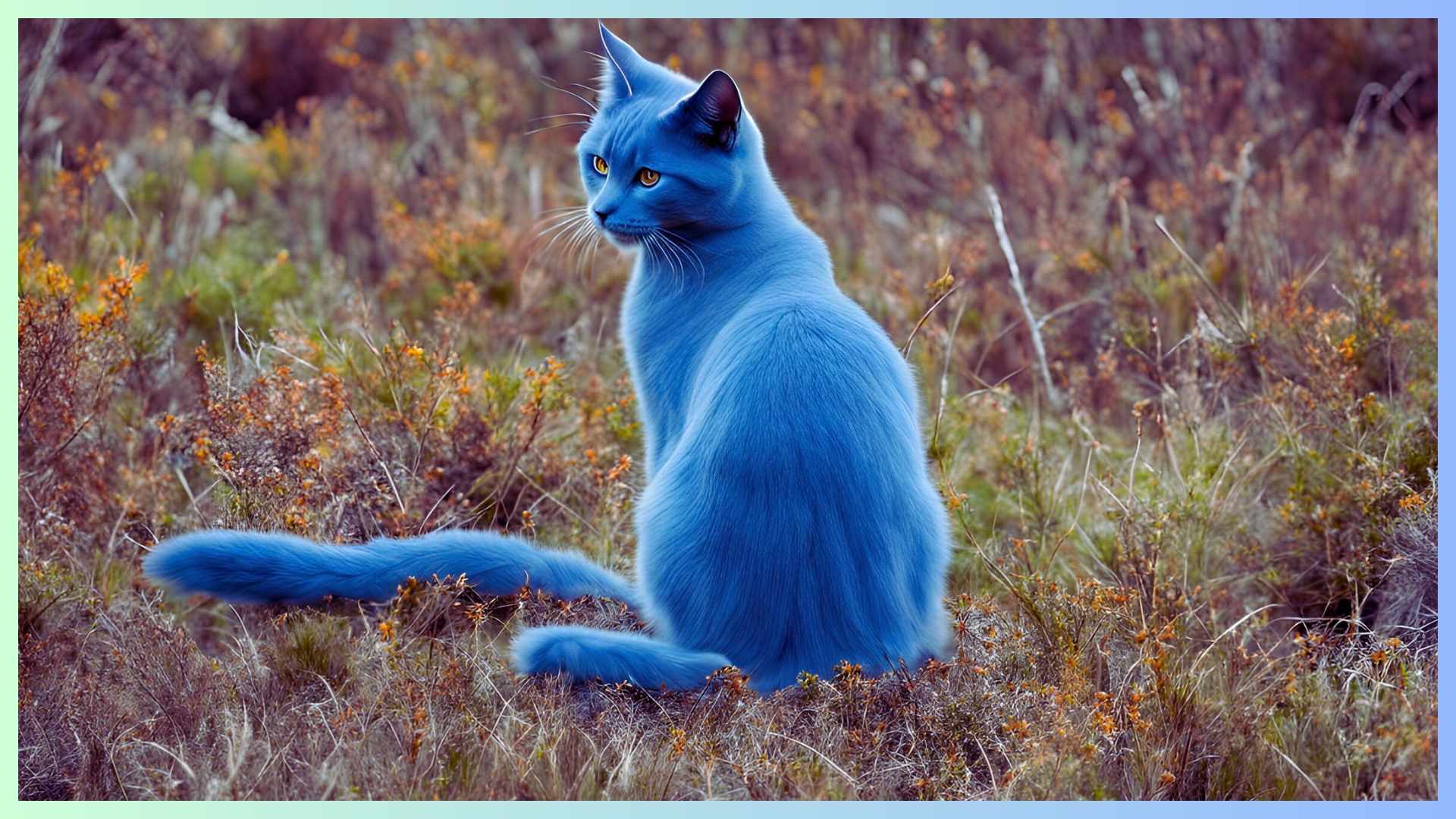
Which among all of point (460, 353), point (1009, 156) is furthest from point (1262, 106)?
point (460, 353)

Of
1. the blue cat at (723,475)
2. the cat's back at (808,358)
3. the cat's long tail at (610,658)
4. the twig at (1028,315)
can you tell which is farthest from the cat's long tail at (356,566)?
the twig at (1028,315)

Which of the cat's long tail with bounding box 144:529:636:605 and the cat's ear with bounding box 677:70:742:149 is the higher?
the cat's ear with bounding box 677:70:742:149

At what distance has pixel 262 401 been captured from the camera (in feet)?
8.01

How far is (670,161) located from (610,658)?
0.79 m

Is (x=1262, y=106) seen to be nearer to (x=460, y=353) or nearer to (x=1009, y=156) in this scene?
(x=1009, y=156)

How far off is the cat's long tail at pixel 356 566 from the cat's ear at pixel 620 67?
0.82m

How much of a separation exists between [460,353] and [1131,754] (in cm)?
191

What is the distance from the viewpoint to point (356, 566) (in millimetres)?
2096

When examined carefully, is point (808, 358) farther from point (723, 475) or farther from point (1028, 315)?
point (1028, 315)

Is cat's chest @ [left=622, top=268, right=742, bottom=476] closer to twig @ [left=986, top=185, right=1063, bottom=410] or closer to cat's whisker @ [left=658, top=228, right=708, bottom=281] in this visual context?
cat's whisker @ [left=658, top=228, right=708, bottom=281]

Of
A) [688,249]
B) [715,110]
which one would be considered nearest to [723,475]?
[688,249]

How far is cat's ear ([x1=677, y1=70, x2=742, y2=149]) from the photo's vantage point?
6.21 ft

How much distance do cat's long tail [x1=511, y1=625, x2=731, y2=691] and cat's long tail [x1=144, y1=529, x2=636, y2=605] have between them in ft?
0.73

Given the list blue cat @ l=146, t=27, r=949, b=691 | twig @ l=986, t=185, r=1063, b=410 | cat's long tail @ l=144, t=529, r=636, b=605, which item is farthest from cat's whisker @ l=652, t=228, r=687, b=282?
twig @ l=986, t=185, r=1063, b=410
